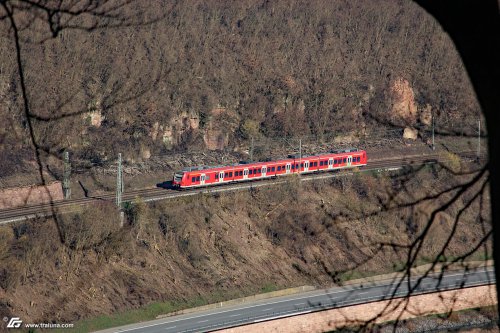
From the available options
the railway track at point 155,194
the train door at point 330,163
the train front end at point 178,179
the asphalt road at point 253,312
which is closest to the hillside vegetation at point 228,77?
the railway track at point 155,194

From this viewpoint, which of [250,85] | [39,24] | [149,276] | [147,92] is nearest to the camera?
[149,276]

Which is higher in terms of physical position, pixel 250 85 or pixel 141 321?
pixel 250 85

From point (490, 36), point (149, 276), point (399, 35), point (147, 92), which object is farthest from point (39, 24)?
point (490, 36)

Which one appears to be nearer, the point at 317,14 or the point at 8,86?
the point at 8,86

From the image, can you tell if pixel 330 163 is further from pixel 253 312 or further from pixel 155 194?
pixel 253 312

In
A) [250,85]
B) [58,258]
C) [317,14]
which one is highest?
[317,14]

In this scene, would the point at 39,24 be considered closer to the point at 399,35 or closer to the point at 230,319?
the point at 230,319

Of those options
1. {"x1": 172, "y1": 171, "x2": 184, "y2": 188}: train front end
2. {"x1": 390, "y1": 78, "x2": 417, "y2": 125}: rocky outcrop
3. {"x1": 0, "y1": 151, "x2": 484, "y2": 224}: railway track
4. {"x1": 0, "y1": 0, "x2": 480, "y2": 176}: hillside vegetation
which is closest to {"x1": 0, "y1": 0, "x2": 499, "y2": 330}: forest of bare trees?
{"x1": 0, "y1": 0, "x2": 480, "y2": 176}: hillside vegetation

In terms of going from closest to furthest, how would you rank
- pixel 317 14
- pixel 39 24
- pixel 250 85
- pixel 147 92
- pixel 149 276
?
1. pixel 149 276
2. pixel 39 24
3. pixel 147 92
4. pixel 250 85
5. pixel 317 14
